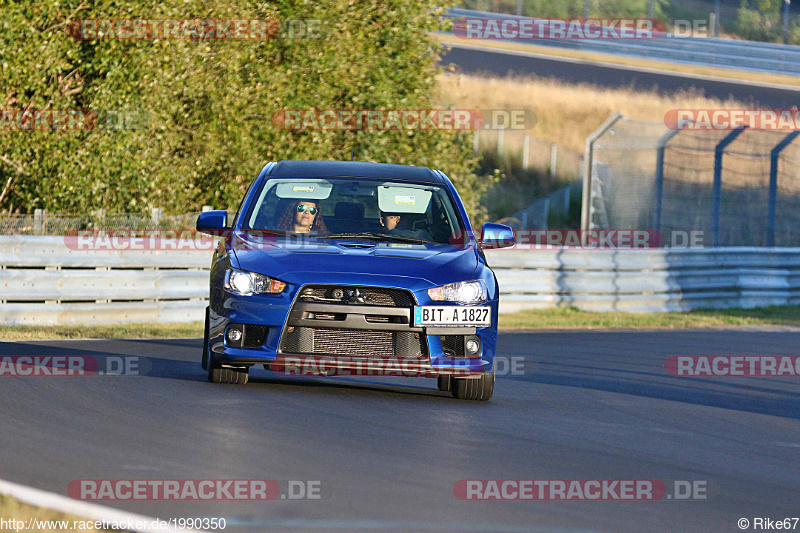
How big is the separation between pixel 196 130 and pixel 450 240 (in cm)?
1429

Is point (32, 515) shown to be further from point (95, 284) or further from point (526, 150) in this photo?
point (526, 150)

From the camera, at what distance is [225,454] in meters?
7.08

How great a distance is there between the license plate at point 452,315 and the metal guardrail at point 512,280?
7806 mm

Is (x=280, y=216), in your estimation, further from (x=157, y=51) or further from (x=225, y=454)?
(x=157, y=51)

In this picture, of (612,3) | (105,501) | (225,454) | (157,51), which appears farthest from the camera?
(612,3)

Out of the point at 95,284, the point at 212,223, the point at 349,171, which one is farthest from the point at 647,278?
the point at 212,223

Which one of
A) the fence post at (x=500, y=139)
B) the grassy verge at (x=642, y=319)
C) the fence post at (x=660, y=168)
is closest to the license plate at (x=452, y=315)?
the grassy verge at (x=642, y=319)

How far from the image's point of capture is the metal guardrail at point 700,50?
161ft

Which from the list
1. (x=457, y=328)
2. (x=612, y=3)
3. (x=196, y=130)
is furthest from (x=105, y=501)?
(x=612, y=3)

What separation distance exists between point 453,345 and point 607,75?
4058cm

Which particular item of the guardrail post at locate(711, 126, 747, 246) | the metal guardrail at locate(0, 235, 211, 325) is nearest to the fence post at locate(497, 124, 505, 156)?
the guardrail post at locate(711, 126, 747, 246)

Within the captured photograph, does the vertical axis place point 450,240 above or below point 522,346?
above

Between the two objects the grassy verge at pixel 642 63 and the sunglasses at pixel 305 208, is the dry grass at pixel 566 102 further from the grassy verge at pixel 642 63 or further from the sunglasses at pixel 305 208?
the sunglasses at pixel 305 208

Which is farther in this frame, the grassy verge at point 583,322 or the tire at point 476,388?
the grassy verge at point 583,322
